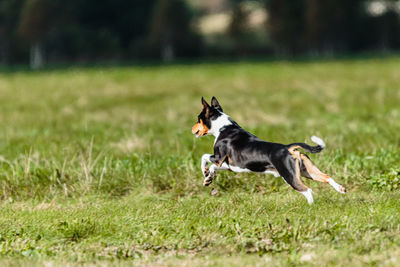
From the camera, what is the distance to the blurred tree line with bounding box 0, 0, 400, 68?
70562 millimetres

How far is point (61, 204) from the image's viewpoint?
6.78 meters

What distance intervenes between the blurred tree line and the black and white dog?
6332cm

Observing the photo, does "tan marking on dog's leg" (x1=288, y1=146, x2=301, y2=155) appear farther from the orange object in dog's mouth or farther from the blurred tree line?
the blurred tree line

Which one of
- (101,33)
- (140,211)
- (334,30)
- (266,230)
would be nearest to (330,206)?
(266,230)

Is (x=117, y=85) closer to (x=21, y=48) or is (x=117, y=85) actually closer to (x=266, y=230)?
(x=266, y=230)

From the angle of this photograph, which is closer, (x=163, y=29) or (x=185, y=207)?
(x=185, y=207)

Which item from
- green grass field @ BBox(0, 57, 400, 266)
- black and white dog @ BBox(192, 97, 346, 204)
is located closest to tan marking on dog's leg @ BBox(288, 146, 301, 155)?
black and white dog @ BBox(192, 97, 346, 204)

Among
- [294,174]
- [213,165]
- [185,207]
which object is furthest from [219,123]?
[185,207]

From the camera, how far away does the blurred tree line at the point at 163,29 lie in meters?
70.6

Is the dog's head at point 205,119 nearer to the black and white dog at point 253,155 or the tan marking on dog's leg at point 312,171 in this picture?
the black and white dog at point 253,155

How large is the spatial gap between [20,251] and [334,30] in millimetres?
91130

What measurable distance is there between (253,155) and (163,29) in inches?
3018

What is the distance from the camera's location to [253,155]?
470cm

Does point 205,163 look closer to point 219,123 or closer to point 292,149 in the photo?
point 219,123
